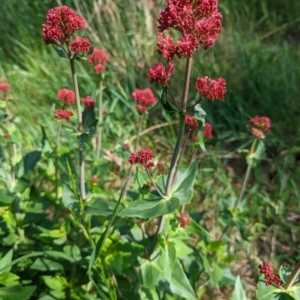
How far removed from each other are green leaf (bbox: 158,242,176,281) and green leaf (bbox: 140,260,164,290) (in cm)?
13

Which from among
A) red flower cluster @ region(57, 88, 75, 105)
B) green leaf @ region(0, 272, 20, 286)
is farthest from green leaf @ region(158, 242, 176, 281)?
red flower cluster @ region(57, 88, 75, 105)

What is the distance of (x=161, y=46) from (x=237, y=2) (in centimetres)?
312

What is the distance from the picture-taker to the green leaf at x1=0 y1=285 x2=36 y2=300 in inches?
54.5

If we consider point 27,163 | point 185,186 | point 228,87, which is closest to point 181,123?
point 185,186

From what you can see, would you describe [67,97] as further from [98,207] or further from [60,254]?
[60,254]

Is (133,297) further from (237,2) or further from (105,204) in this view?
(237,2)

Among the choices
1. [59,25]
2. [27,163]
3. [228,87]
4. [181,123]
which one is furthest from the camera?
[228,87]

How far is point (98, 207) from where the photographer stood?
5.07 feet

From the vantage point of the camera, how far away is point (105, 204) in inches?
61.2

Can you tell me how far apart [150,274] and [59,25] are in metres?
0.90

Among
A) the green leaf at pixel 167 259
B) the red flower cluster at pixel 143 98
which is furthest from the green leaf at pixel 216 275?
the red flower cluster at pixel 143 98

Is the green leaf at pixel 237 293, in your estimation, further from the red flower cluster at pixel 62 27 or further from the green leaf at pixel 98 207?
the red flower cluster at pixel 62 27

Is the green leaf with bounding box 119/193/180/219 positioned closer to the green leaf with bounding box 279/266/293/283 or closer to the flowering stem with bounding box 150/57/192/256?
the flowering stem with bounding box 150/57/192/256

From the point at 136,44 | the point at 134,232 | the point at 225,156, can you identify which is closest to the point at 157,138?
the point at 225,156
